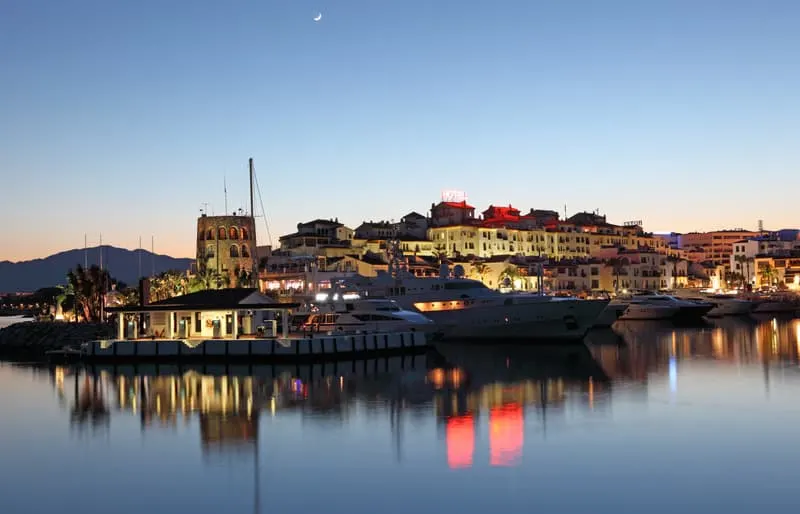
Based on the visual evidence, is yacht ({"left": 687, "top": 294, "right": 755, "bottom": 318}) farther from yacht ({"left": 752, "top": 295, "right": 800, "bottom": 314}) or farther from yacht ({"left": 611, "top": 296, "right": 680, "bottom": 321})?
yacht ({"left": 611, "top": 296, "right": 680, "bottom": 321})

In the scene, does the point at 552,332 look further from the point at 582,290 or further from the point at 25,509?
the point at 582,290

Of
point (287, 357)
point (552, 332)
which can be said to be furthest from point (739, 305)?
point (287, 357)

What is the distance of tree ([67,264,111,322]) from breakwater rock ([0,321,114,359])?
426 cm

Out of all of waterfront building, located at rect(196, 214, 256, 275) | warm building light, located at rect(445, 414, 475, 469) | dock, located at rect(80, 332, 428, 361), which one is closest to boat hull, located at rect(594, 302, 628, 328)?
dock, located at rect(80, 332, 428, 361)

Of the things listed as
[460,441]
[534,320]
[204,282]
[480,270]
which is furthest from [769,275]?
[460,441]

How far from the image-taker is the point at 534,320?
6675 cm

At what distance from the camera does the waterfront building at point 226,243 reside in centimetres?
12425

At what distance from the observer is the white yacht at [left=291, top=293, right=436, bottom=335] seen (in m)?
61.4

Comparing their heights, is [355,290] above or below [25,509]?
above

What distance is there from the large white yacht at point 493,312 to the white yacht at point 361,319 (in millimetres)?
6458

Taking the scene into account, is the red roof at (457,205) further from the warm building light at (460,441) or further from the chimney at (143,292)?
the warm building light at (460,441)

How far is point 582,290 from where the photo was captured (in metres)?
160

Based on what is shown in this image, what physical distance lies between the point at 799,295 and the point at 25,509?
5891 inches

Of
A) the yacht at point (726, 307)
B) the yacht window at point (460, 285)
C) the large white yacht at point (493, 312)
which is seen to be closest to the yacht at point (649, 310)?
the yacht at point (726, 307)
